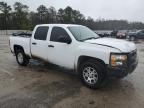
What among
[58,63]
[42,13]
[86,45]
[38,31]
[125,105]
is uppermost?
[42,13]

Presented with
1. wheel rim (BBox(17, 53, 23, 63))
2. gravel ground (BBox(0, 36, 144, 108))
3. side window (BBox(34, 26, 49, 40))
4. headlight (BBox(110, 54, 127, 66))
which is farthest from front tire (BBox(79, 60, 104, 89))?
wheel rim (BBox(17, 53, 23, 63))

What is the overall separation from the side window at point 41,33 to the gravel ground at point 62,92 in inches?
54.3

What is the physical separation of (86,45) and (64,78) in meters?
1.61

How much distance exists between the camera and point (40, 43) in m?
6.21

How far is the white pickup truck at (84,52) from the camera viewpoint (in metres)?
4.39

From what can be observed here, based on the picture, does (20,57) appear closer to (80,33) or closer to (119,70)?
(80,33)

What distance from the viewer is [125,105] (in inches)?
154

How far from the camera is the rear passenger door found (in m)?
6.11

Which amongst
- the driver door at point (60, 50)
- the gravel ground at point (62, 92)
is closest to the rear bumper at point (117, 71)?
the gravel ground at point (62, 92)

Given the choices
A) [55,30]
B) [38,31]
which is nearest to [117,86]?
[55,30]

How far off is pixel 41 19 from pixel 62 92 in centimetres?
6270

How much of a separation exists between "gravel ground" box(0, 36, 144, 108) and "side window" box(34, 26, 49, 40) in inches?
54.3

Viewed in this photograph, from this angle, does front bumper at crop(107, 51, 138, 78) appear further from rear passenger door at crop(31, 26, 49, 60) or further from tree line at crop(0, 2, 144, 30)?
tree line at crop(0, 2, 144, 30)

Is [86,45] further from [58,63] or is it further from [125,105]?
[125,105]
